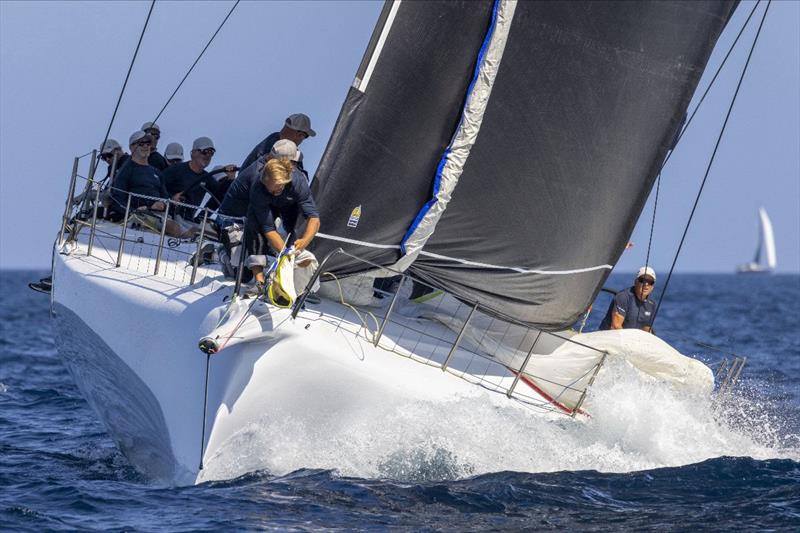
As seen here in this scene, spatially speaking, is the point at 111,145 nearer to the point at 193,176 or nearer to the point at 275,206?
the point at 193,176

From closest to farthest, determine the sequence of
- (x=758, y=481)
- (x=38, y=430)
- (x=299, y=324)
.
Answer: (x=299, y=324)
(x=758, y=481)
(x=38, y=430)

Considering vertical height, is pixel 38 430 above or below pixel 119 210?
below

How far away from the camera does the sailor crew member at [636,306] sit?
28.7 feet

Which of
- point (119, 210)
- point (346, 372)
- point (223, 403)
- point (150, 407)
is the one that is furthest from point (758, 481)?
point (119, 210)

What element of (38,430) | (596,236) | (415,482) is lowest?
(38,430)

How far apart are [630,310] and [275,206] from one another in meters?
3.09

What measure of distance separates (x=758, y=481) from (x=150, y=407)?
355 centimetres

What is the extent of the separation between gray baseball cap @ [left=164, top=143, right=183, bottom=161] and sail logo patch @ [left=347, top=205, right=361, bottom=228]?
4.27m

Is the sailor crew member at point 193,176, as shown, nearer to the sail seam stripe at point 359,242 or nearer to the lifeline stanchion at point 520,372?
the sail seam stripe at point 359,242

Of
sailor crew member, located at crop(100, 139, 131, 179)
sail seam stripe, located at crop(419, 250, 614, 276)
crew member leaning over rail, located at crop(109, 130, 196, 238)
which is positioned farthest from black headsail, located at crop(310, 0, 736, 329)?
sailor crew member, located at crop(100, 139, 131, 179)

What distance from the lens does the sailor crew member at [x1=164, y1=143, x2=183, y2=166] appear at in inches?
428

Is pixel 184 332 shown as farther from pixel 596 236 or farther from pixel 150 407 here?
pixel 596 236

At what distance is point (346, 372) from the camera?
6.51m

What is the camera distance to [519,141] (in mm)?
7109
